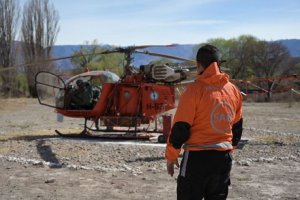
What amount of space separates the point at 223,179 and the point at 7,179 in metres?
4.72

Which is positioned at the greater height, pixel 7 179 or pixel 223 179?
pixel 223 179

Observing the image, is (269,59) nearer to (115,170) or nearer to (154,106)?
(154,106)

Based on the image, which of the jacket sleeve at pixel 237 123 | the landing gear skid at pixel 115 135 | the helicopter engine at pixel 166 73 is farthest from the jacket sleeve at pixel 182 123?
the helicopter engine at pixel 166 73

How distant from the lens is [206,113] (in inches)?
175

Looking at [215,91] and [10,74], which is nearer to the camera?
[215,91]

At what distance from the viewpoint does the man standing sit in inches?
173

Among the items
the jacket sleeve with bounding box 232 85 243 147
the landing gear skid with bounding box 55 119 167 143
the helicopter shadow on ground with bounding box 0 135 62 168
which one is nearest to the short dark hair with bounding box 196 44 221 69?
the jacket sleeve with bounding box 232 85 243 147

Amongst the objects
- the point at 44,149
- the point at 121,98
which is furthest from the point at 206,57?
the point at 121,98

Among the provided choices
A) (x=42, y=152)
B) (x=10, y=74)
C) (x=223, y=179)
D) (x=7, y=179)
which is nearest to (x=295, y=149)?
(x=42, y=152)

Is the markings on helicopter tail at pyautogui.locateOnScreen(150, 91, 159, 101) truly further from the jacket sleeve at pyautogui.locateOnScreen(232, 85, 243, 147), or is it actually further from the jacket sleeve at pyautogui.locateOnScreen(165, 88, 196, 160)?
the jacket sleeve at pyautogui.locateOnScreen(165, 88, 196, 160)

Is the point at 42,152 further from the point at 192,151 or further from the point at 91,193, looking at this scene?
the point at 192,151

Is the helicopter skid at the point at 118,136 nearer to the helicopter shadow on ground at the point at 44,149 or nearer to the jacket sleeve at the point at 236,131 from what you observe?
the helicopter shadow on ground at the point at 44,149

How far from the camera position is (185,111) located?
4391mm

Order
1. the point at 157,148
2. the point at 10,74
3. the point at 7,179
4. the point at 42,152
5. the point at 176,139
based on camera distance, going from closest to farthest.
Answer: the point at 176,139 < the point at 7,179 < the point at 42,152 < the point at 157,148 < the point at 10,74
